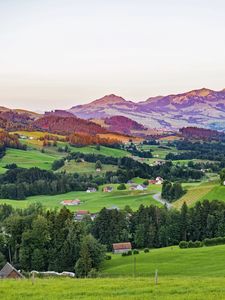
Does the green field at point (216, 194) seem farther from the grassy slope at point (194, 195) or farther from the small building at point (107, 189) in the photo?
the small building at point (107, 189)

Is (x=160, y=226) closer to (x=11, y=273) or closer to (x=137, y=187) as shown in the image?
(x=11, y=273)

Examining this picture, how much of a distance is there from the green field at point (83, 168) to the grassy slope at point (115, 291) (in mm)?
136831

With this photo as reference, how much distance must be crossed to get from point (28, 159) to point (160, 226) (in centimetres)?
11273

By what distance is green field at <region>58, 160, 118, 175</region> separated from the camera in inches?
6432

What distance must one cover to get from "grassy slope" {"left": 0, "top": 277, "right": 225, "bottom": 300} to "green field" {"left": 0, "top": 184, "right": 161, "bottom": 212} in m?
78.6

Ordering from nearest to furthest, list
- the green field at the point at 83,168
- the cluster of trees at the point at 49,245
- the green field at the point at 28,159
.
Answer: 1. the cluster of trees at the point at 49,245
2. the green field at the point at 83,168
3. the green field at the point at 28,159

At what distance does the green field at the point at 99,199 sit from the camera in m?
108

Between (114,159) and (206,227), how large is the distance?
113 meters

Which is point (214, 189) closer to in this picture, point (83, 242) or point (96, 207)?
point (96, 207)

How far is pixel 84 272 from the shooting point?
54062 millimetres

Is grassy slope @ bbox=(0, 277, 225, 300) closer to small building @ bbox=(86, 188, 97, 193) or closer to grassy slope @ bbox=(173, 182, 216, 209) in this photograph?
grassy slope @ bbox=(173, 182, 216, 209)

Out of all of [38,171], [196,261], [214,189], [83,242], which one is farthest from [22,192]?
[196,261]

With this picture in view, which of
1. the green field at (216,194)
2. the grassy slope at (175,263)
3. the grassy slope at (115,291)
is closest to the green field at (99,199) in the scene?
the green field at (216,194)

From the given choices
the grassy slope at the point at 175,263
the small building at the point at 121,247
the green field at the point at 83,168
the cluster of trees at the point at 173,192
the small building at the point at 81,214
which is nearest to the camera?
the grassy slope at the point at 175,263
